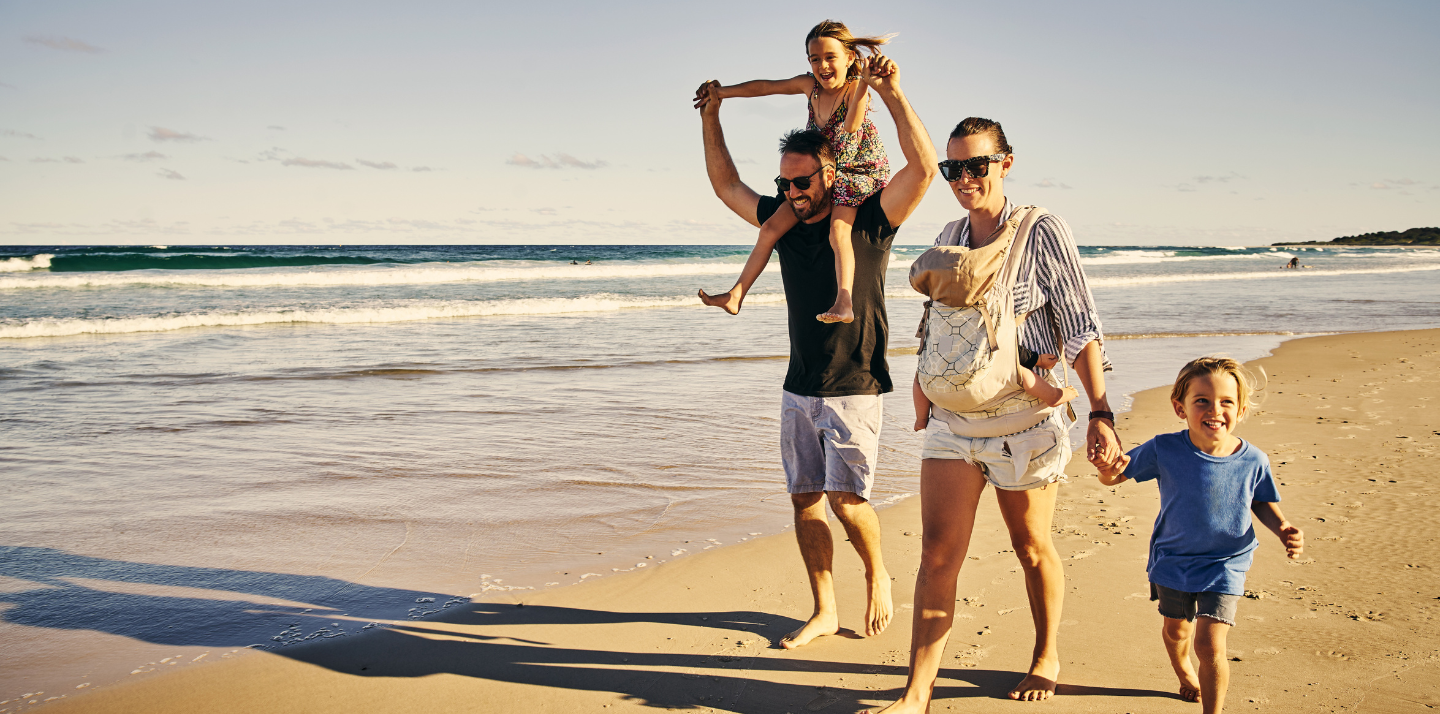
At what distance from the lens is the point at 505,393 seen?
8.77 m

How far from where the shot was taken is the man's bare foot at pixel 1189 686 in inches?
108

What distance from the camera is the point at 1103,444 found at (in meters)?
2.37

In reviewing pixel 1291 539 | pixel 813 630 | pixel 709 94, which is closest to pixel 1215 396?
pixel 1291 539


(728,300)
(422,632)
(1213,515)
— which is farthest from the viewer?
(728,300)

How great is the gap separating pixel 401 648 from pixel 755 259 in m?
2.01

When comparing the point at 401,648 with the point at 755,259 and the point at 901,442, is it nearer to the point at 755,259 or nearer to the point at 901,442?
the point at 755,259

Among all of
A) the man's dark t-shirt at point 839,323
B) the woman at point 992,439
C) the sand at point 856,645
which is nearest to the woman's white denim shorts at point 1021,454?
the woman at point 992,439

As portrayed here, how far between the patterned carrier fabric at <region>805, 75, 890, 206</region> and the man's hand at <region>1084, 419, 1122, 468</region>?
121 cm

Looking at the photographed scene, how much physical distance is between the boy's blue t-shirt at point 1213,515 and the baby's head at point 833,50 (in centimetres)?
172

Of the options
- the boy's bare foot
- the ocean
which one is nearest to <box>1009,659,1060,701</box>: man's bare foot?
the boy's bare foot

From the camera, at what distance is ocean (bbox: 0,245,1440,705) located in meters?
3.64

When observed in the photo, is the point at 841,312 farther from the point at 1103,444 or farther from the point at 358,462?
the point at 358,462

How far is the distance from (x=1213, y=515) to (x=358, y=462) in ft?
17.1

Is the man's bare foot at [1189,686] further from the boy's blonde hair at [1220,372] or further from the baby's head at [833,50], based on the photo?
the baby's head at [833,50]
